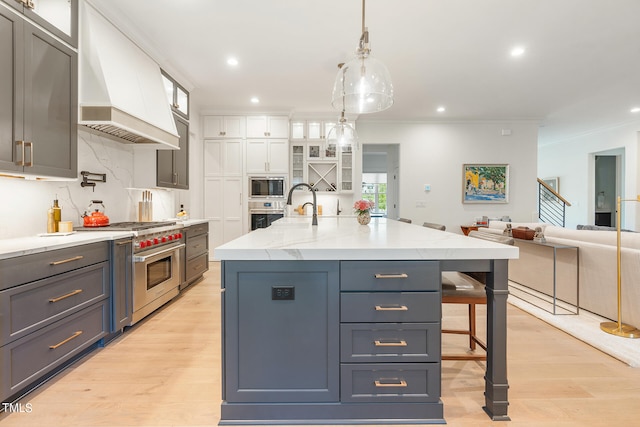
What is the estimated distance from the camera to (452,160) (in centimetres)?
656

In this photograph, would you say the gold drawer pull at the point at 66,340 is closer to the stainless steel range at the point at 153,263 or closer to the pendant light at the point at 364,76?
the stainless steel range at the point at 153,263

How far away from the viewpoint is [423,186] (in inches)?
260

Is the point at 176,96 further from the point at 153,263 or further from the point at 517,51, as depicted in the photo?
the point at 517,51

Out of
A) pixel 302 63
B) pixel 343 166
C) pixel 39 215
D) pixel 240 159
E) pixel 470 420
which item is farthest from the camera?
pixel 343 166

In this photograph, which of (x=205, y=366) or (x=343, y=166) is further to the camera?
(x=343, y=166)

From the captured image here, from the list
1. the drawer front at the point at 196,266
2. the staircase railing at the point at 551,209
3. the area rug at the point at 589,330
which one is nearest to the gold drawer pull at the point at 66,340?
the drawer front at the point at 196,266

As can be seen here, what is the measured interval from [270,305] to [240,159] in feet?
15.0

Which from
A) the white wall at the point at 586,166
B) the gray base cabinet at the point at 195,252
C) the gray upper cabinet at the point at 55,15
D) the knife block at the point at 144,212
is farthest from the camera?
the white wall at the point at 586,166

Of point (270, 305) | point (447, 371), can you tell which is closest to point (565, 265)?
point (447, 371)

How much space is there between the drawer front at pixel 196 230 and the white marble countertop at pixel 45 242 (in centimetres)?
132

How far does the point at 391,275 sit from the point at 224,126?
16.6ft

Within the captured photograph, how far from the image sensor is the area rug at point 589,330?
224 centimetres

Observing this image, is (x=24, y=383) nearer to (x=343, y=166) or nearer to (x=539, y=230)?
(x=539, y=230)

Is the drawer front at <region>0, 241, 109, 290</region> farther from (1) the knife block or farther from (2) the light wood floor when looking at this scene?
(1) the knife block
